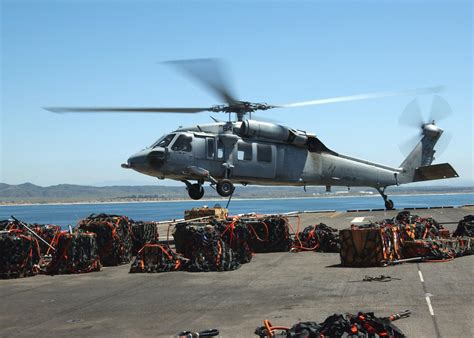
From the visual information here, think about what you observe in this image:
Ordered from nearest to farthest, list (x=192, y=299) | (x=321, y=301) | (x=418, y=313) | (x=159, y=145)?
(x=418, y=313)
(x=321, y=301)
(x=192, y=299)
(x=159, y=145)

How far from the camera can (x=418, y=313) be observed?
386 inches

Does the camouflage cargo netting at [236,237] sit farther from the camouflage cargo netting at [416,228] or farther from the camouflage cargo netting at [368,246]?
the camouflage cargo netting at [416,228]

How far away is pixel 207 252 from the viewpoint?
16359 millimetres

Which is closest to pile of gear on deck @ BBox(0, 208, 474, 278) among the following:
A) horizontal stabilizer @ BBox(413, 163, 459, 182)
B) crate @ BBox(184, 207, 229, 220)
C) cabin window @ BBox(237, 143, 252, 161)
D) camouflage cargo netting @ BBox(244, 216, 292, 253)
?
camouflage cargo netting @ BBox(244, 216, 292, 253)

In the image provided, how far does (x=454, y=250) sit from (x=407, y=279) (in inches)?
177

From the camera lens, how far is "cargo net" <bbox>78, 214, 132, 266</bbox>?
1802cm

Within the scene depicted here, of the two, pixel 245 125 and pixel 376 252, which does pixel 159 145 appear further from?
pixel 376 252

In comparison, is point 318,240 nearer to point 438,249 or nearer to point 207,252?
point 438,249

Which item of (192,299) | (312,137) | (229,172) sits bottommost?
(192,299)

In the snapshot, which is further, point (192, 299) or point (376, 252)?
point (376, 252)

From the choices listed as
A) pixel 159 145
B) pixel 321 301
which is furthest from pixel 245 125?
pixel 321 301

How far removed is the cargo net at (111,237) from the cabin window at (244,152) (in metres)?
10.4

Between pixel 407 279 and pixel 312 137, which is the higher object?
pixel 312 137

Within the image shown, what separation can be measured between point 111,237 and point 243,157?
447 inches
